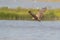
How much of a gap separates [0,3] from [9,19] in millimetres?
1406

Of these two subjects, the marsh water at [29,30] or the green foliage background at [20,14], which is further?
the green foliage background at [20,14]

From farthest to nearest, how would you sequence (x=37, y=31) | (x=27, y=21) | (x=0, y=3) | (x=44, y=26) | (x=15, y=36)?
(x=0, y=3) < (x=27, y=21) < (x=44, y=26) < (x=37, y=31) < (x=15, y=36)

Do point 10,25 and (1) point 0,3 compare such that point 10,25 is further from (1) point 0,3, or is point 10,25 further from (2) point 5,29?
(1) point 0,3

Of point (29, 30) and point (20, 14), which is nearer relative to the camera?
point (29, 30)

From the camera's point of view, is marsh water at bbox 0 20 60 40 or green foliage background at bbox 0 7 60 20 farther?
green foliage background at bbox 0 7 60 20

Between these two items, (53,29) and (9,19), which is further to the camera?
(9,19)

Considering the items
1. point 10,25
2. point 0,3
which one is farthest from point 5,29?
point 0,3

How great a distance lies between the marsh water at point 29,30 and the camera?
984 cm

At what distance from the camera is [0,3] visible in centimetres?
1403

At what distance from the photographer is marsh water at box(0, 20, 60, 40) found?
388 inches

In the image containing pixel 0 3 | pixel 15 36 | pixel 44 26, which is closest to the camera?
pixel 15 36

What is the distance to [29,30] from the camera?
36.2 feet

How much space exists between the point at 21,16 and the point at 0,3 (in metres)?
1.50

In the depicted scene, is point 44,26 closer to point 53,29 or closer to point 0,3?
point 53,29
